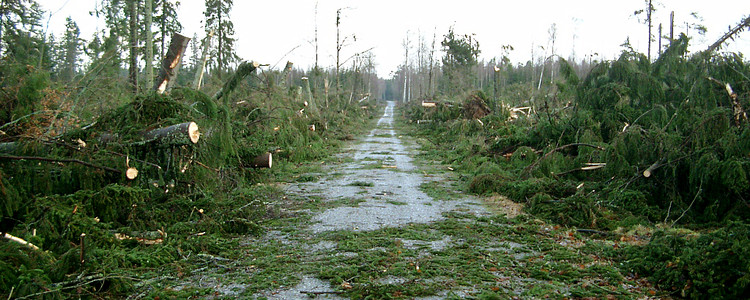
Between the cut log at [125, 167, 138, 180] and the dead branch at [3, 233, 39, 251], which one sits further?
the cut log at [125, 167, 138, 180]

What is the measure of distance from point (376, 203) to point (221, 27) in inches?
948

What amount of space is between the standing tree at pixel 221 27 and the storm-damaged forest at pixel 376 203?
17.3m

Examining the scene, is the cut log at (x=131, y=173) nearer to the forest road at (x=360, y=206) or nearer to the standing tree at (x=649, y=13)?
the forest road at (x=360, y=206)

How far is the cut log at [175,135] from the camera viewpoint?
623 centimetres

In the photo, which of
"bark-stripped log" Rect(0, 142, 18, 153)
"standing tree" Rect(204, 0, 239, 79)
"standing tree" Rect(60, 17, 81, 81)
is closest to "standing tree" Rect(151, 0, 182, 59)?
"standing tree" Rect(204, 0, 239, 79)

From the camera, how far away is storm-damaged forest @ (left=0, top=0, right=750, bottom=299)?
4.02 meters

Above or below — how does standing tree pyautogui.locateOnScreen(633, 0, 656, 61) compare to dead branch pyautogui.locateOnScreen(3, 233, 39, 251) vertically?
above

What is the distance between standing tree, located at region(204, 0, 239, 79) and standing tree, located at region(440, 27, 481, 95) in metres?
16.5

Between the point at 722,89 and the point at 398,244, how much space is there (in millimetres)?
6180

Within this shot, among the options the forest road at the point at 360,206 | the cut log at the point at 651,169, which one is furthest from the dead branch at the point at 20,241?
the cut log at the point at 651,169

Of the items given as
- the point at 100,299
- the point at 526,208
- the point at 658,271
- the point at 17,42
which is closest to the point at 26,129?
the point at 100,299

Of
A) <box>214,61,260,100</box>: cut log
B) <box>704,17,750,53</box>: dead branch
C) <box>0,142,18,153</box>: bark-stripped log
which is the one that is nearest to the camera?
<box>0,142,18,153</box>: bark-stripped log

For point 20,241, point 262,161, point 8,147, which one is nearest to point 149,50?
point 262,161

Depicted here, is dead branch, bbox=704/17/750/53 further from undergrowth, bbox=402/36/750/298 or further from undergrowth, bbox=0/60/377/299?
undergrowth, bbox=0/60/377/299
